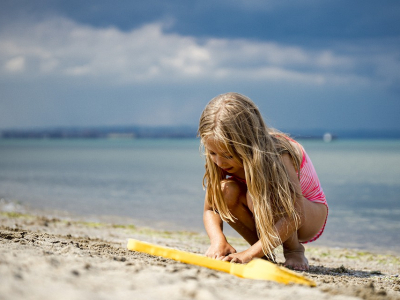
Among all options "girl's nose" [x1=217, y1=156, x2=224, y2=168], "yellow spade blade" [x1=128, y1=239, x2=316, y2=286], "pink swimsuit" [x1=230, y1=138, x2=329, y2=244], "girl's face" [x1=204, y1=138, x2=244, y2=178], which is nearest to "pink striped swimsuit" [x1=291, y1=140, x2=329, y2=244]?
"pink swimsuit" [x1=230, y1=138, x2=329, y2=244]

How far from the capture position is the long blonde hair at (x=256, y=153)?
2.73 metres

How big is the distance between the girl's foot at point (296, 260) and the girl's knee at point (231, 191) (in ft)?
1.98

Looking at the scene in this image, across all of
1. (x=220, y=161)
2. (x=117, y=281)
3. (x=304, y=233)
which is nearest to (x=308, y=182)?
(x=304, y=233)

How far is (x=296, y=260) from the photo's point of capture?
10.6ft

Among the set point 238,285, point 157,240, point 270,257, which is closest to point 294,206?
point 270,257

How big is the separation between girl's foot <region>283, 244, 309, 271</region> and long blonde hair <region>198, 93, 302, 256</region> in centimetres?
38

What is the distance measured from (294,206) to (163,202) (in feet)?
21.4

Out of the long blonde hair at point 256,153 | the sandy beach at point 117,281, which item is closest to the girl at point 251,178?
the long blonde hair at point 256,153

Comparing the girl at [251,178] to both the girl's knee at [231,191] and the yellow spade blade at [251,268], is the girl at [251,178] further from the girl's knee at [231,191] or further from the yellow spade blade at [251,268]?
the yellow spade blade at [251,268]

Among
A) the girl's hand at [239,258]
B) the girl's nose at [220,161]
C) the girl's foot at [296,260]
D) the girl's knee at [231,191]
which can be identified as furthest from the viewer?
the girl's foot at [296,260]

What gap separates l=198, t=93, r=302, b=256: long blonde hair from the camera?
8.95 feet

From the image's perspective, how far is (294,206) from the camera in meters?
2.93

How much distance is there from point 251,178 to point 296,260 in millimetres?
878

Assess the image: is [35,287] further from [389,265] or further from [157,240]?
[389,265]
